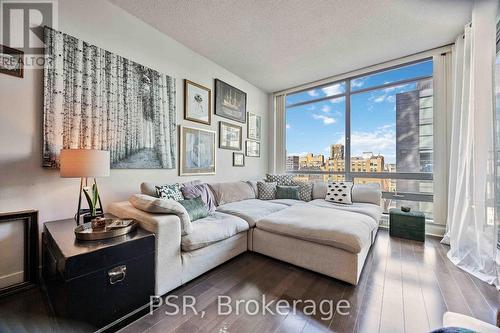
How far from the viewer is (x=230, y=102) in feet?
12.5

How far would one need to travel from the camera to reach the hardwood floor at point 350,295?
1347mm

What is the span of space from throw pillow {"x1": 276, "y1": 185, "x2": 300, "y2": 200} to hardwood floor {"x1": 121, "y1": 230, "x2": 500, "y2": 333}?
5.03ft

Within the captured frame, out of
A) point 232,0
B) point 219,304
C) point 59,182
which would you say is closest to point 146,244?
point 219,304

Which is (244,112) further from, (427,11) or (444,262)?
(444,262)

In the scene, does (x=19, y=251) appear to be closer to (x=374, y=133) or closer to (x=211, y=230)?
(x=211, y=230)

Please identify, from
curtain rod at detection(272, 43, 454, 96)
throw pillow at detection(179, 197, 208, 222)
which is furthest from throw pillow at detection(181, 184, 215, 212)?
curtain rod at detection(272, 43, 454, 96)

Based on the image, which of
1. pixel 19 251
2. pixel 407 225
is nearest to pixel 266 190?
pixel 407 225

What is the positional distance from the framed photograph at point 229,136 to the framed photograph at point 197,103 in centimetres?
37

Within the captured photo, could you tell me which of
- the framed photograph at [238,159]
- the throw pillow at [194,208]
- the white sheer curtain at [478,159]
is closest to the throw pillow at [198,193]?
the throw pillow at [194,208]

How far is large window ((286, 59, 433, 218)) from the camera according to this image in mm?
3355

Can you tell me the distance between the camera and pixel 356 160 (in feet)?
12.9

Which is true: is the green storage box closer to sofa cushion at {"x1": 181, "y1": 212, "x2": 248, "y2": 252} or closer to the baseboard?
A: sofa cushion at {"x1": 181, "y1": 212, "x2": 248, "y2": 252}

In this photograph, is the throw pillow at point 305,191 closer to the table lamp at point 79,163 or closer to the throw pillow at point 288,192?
the throw pillow at point 288,192

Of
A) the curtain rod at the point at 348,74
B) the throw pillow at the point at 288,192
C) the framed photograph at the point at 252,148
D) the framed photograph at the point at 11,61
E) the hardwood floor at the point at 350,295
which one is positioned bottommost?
the hardwood floor at the point at 350,295
